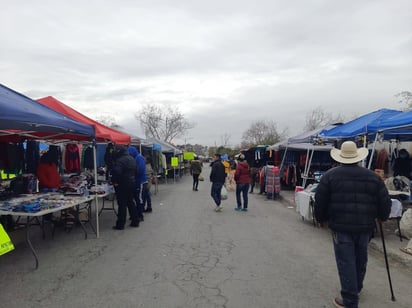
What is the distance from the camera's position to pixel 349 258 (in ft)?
11.4

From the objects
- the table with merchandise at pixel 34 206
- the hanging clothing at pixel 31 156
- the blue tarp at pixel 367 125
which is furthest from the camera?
the hanging clothing at pixel 31 156

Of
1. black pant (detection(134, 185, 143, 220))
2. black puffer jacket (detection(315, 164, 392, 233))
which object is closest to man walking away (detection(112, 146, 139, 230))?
black pant (detection(134, 185, 143, 220))

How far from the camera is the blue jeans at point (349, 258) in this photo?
3.44 m

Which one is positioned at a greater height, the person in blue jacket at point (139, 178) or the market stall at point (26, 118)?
the market stall at point (26, 118)

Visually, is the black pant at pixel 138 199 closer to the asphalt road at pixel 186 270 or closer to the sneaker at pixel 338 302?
the asphalt road at pixel 186 270

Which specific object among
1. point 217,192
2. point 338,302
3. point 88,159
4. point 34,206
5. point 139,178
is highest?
point 88,159

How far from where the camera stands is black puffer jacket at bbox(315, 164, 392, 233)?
3.43 m

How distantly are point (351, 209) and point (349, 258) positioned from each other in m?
0.54

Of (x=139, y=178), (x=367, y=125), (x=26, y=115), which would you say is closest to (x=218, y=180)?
(x=139, y=178)

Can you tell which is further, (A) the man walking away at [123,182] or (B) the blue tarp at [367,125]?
(A) the man walking away at [123,182]

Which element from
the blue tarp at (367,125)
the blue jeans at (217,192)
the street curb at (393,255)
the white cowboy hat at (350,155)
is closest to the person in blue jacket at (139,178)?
the blue jeans at (217,192)

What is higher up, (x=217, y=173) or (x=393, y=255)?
(x=217, y=173)

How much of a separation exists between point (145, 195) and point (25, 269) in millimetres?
5034

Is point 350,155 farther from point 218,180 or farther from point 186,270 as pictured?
point 218,180
